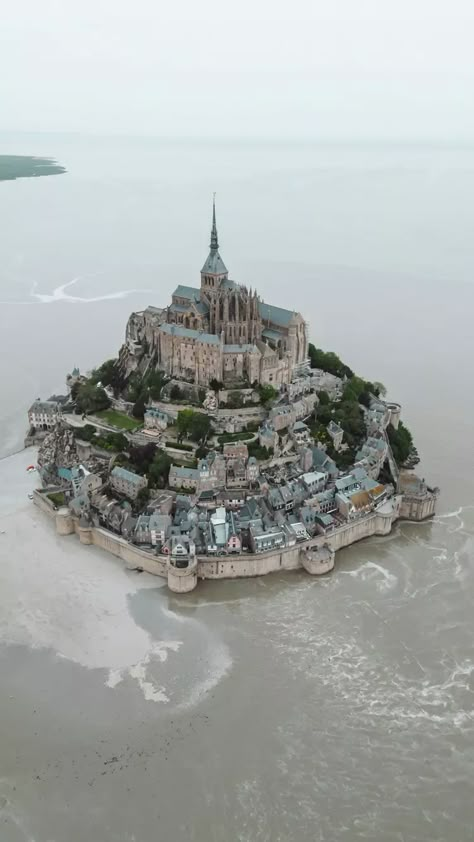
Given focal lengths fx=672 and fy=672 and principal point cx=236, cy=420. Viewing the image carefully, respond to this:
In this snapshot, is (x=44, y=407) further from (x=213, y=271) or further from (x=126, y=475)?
(x=213, y=271)

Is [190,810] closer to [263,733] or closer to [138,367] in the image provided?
[263,733]

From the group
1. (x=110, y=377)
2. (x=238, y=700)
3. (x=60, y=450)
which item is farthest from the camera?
(x=110, y=377)

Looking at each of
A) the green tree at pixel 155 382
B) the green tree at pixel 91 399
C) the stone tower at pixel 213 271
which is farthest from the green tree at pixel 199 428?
the stone tower at pixel 213 271

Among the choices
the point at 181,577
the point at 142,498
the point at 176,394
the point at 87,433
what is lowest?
the point at 181,577

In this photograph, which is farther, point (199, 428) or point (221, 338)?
point (221, 338)

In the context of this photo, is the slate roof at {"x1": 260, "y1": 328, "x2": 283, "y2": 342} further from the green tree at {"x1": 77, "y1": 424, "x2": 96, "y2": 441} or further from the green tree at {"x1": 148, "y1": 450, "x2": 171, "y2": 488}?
the green tree at {"x1": 77, "y1": 424, "x2": 96, "y2": 441}

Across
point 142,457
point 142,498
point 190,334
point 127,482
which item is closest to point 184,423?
point 142,457

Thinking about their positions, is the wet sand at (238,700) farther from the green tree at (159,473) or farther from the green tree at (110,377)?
the green tree at (110,377)
